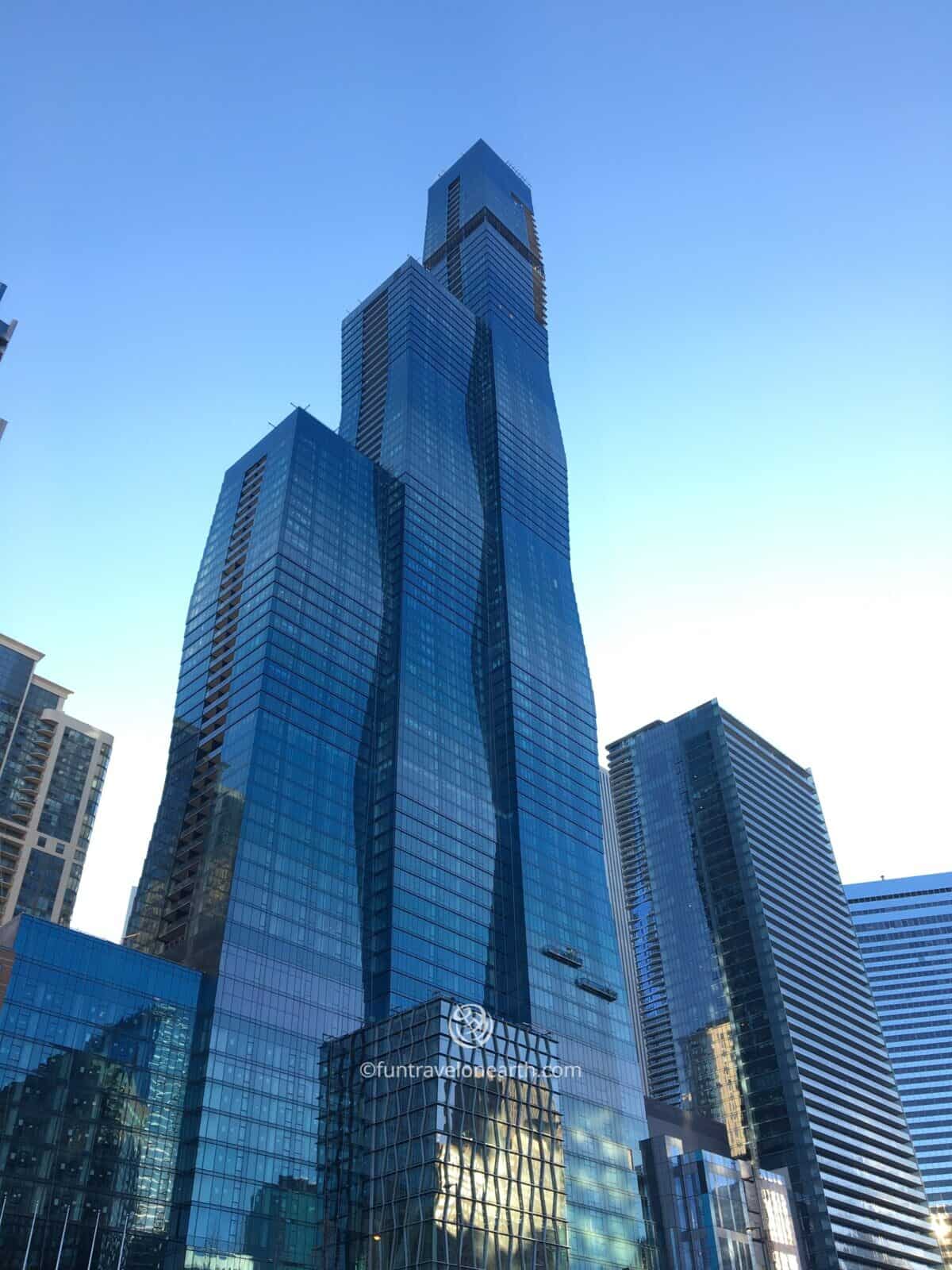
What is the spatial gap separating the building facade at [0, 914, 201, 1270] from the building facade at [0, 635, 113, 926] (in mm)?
74434

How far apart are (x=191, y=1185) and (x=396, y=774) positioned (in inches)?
2107

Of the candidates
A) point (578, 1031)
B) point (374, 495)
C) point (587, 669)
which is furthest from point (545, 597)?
point (578, 1031)

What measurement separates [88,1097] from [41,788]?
95.9 m

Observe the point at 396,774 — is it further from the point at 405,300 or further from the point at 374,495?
the point at 405,300

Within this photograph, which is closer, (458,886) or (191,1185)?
(191,1185)

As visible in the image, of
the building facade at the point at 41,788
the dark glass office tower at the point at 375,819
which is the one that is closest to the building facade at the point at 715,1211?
the dark glass office tower at the point at 375,819

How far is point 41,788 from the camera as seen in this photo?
17850 centimetres

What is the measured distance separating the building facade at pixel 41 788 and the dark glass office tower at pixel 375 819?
5057 cm

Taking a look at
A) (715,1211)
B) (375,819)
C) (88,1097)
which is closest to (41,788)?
(375,819)

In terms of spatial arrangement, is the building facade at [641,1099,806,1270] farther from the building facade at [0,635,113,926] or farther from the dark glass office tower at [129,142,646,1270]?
the building facade at [0,635,113,926]

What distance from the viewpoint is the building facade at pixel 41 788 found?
16925 centimetres

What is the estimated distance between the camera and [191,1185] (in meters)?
93.7

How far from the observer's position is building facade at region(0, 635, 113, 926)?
555ft

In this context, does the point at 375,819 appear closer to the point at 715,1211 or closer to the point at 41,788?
the point at 715,1211
